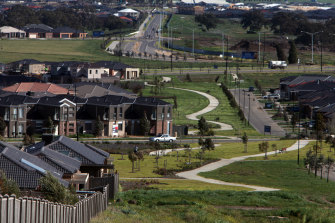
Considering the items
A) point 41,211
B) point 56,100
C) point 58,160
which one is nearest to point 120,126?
point 56,100

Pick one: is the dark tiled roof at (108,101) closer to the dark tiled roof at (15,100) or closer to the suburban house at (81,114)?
the suburban house at (81,114)

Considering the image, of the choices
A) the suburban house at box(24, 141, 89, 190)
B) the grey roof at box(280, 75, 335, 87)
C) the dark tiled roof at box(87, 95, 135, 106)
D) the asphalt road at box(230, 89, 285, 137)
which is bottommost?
the asphalt road at box(230, 89, 285, 137)

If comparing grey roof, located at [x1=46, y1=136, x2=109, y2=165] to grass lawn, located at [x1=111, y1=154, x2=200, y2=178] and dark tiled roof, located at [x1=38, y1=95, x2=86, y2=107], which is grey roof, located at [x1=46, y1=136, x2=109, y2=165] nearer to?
grass lawn, located at [x1=111, y1=154, x2=200, y2=178]

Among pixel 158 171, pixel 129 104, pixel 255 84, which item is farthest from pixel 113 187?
pixel 255 84

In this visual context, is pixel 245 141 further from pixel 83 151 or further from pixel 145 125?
pixel 83 151

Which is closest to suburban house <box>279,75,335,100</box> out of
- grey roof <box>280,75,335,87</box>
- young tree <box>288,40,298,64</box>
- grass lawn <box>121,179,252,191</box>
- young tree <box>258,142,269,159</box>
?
grey roof <box>280,75,335,87</box>

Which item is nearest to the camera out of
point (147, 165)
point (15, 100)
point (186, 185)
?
point (186, 185)
